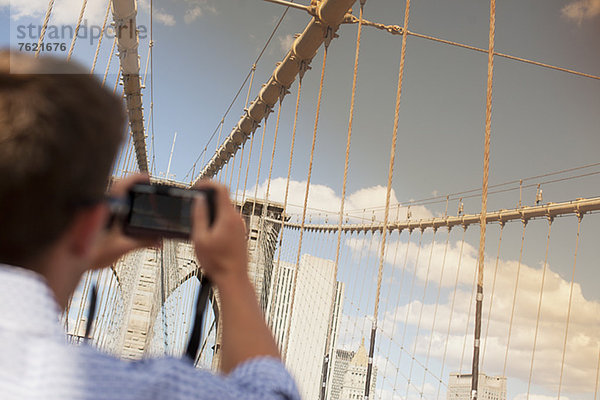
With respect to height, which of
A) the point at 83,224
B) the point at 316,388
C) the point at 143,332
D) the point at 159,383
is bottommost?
the point at 316,388

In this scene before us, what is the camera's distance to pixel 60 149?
0.41m

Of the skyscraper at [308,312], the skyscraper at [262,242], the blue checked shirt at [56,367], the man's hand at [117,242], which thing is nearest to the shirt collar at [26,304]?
the blue checked shirt at [56,367]

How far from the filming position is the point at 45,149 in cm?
40

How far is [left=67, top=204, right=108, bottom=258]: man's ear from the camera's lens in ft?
1.39

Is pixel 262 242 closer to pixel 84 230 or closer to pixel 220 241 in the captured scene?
pixel 220 241

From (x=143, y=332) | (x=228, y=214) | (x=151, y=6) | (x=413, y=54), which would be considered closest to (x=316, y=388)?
(x=413, y=54)

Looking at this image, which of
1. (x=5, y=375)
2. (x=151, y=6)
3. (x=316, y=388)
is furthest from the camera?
(x=316, y=388)

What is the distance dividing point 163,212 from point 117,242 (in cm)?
6

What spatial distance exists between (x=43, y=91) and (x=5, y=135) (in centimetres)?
5

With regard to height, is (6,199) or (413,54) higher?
(413,54)

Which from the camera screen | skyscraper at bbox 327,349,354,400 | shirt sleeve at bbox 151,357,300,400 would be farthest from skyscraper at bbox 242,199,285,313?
skyscraper at bbox 327,349,354,400

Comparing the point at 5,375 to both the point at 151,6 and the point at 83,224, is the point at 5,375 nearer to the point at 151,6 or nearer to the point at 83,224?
the point at 83,224

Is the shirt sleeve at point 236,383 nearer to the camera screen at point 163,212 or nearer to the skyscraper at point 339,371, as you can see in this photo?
the camera screen at point 163,212

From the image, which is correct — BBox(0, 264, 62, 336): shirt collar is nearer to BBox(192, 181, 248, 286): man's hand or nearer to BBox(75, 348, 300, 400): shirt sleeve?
BBox(75, 348, 300, 400): shirt sleeve
